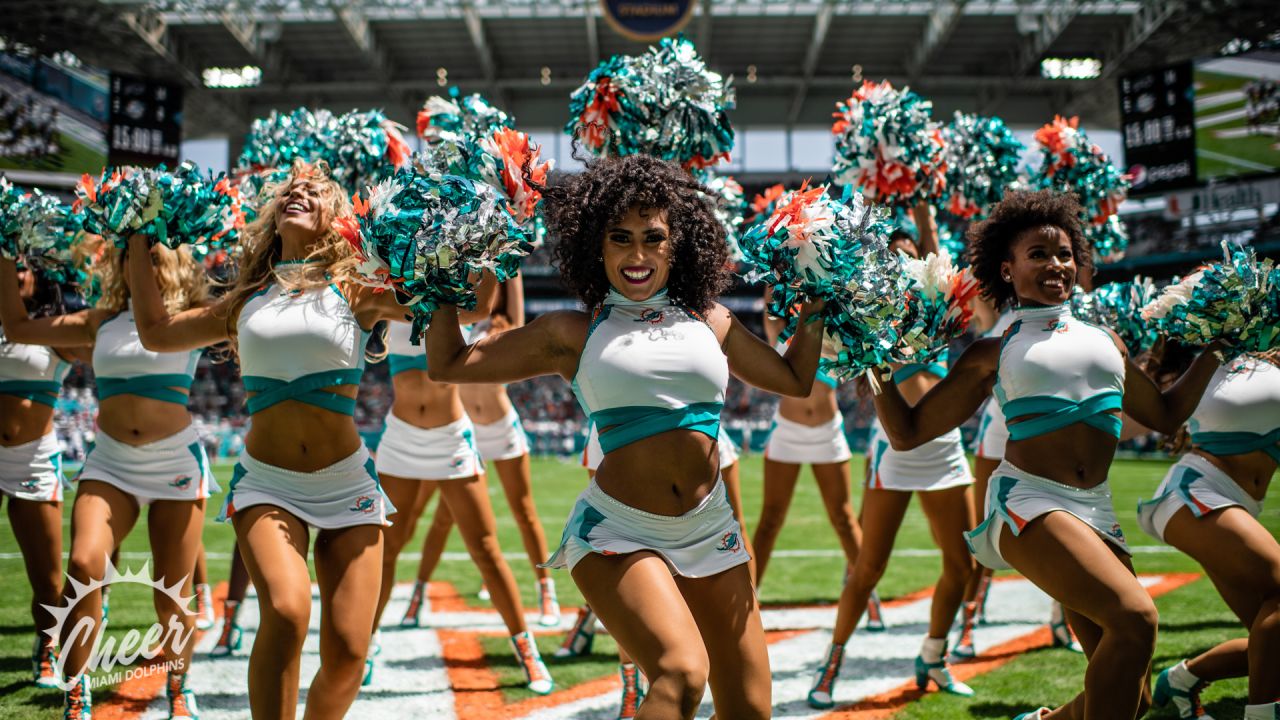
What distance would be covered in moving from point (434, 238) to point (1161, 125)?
23.0 m

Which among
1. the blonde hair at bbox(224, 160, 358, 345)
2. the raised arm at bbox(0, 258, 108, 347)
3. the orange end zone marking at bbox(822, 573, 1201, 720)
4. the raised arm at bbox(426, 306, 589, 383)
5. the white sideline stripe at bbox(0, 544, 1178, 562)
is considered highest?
the blonde hair at bbox(224, 160, 358, 345)

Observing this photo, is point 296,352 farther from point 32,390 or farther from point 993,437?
point 993,437

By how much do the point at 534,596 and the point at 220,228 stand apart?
3.92m

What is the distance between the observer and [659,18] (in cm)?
2072

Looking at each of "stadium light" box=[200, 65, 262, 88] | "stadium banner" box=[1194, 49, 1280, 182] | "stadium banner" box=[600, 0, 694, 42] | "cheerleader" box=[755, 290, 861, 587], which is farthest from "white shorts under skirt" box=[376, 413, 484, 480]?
"stadium light" box=[200, 65, 262, 88]

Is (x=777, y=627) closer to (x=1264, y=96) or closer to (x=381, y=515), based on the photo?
(x=381, y=515)

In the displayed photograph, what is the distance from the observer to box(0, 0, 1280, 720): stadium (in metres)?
2.80

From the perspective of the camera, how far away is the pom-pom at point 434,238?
2.66 meters

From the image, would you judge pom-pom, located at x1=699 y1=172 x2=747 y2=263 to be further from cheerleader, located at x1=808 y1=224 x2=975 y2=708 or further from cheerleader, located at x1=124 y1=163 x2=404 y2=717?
cheerleader, located at x1=124 y1=163 x2=404 y2=717

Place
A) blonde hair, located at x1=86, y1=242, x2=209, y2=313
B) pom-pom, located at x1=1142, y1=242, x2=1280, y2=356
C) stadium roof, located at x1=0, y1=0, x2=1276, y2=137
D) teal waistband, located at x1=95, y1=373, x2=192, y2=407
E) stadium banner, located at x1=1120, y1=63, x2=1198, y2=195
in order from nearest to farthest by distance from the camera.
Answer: pom-pom, located at x1=1142, y1=242, x2=1280, y2=356, teal waistband, located at x1=95, y1=373, x2=192, y2=407, blonde hair, located at x1=86, y1=242, x2=209, y2=313, stadium banner, located at x1=1120, y1=63, x2=1198, y2=195, stadium roof, located at x1=0, y1=0, x2=1276, y2=137

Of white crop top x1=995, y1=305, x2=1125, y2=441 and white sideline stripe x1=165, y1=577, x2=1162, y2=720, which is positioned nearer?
white crop top x1=995, y1=305, x2=1125, y2=441

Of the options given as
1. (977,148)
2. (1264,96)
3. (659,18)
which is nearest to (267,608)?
(977,148)

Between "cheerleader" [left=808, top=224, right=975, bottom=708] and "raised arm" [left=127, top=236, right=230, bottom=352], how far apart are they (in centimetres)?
286

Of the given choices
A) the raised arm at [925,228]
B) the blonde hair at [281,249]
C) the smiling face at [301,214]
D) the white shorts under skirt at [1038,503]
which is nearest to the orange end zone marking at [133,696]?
the blonde hair at [281,249]
